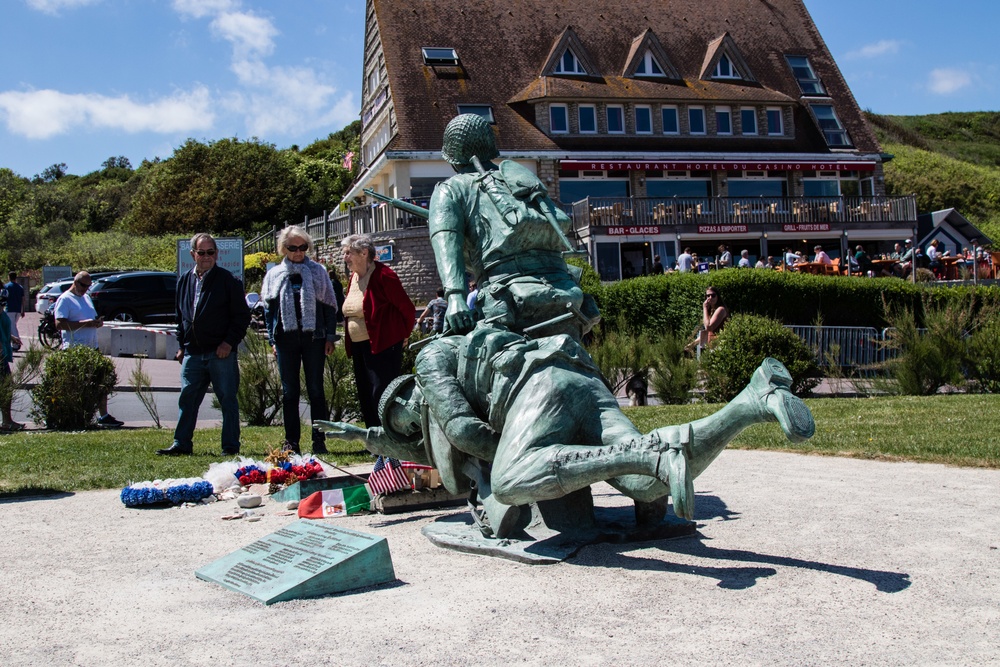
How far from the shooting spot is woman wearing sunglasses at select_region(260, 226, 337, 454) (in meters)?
8.24

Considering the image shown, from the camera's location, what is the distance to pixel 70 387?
422 inches

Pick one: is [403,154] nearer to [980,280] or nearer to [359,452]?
[980,280]

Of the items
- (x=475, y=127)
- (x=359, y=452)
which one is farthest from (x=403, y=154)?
(x=475, y=127)

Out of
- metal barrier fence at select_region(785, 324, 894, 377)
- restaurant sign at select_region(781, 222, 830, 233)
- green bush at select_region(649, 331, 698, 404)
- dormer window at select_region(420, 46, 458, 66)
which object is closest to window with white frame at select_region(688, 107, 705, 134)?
restaurant sign at select_region(781, 222, 830, 233)

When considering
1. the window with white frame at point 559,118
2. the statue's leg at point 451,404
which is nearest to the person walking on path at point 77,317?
the statue's leg at point 451,404

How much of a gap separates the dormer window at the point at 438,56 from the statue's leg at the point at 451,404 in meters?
34.7

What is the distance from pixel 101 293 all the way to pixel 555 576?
24623mm

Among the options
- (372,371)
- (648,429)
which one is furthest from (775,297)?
(372,371)

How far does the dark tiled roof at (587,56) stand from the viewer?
3722 cm

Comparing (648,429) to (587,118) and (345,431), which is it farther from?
(587,118)

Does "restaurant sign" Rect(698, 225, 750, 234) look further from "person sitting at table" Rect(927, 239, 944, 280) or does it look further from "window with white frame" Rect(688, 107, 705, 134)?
"window with white frame" Rect(688, 107, 705, 134)

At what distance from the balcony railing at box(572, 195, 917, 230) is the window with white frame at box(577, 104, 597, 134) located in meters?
5.63

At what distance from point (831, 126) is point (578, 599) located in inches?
1637

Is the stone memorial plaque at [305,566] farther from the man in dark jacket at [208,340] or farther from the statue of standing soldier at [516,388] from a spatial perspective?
the man in dark jacket at [208,340]
